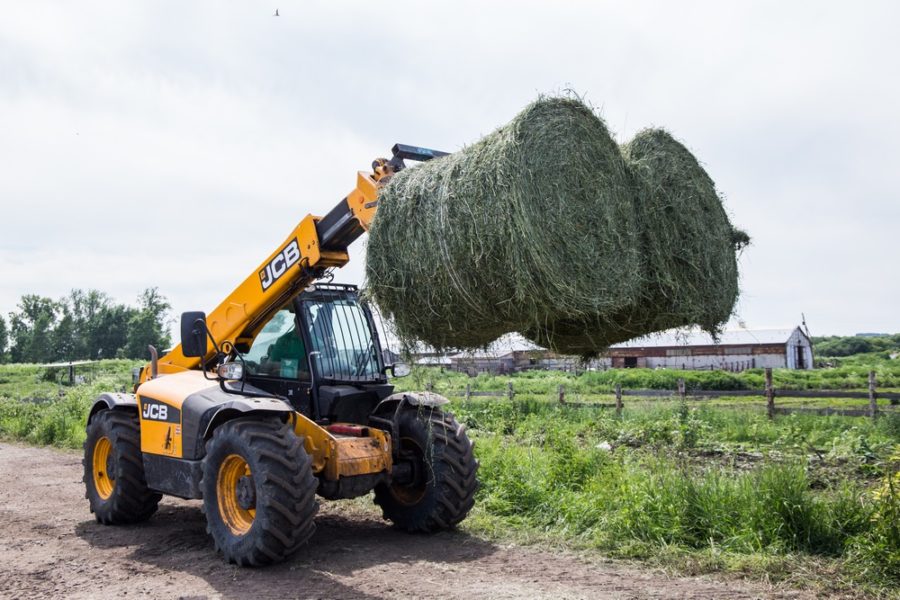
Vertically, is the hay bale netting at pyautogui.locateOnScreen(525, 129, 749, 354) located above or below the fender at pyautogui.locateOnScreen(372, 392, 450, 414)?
above

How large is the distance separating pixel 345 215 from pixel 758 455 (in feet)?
22.8

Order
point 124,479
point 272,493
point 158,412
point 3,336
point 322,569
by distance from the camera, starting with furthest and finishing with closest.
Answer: point 3,336
point 124,479
point 158,412
point 322,569
point 272,493

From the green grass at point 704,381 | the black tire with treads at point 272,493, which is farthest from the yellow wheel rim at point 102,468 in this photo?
the green grass at point 704,381

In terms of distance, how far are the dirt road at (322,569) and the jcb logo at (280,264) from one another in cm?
240

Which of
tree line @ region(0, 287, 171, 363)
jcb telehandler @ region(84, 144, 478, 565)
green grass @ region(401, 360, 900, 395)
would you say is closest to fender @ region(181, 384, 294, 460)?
jcb telehandler @ region(84, 144, 478, 565)

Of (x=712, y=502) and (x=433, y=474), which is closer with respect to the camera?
(x=712, y=502)

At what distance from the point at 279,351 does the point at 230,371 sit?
0.59 meters

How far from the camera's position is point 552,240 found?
4.55 meters

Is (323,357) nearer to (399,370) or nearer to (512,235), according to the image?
(399,370)

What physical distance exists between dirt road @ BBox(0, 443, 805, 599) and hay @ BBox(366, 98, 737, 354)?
1.70 metres

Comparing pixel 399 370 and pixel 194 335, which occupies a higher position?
pixel 194 335

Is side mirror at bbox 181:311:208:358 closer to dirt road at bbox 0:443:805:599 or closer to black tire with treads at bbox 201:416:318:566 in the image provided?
black tire with treads at bbox 201:416:318:566

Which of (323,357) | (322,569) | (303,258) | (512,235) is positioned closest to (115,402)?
(323,357)

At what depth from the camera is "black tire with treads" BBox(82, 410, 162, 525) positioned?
289 inches
